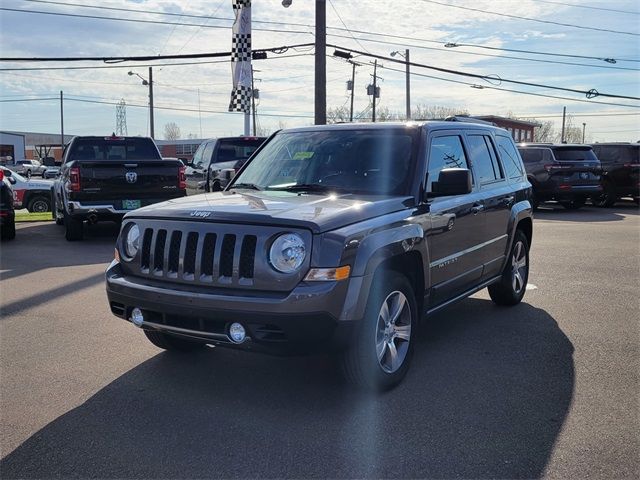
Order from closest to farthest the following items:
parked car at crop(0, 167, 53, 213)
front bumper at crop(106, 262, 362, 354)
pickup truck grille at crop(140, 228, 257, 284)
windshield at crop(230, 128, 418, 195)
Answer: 1. front bumper at crop(106, 262, 362, 354)
2. pickup truck grille at crop(140, 228, 257, 284)
3. windshield at crop(230, 128, 418, 195)
4. parked car at crop(0, 167, 53, 213)

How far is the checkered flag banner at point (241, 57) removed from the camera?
861 inches

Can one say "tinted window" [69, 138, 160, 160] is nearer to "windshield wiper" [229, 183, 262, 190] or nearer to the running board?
"windshield wiper" [229, 183, 262, 190]

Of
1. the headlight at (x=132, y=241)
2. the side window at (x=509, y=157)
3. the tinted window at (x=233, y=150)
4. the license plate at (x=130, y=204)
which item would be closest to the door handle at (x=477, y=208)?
the side window at (x=509, y=157)

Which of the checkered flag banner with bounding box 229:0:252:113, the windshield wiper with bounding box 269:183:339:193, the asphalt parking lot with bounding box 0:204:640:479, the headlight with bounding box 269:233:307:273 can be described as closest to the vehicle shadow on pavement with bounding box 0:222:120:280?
the asphalt parking lot with bounding box 0:204:640:479

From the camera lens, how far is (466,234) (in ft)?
17.9

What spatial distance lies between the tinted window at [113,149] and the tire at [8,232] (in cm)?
180

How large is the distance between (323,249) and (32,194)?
18948 millimetres

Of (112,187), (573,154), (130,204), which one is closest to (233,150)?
(130,204)

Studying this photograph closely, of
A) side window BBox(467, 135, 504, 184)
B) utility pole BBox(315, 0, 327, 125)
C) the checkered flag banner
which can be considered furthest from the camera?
the checkered flag banner

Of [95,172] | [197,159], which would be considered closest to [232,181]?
[95,172]

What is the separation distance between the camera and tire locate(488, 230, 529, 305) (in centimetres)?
676

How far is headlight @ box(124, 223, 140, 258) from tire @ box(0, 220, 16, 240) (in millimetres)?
8632

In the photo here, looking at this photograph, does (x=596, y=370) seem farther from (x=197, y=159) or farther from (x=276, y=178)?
(x=197, y=159)

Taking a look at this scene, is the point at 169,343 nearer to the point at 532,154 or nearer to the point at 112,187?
the point at 112,187
